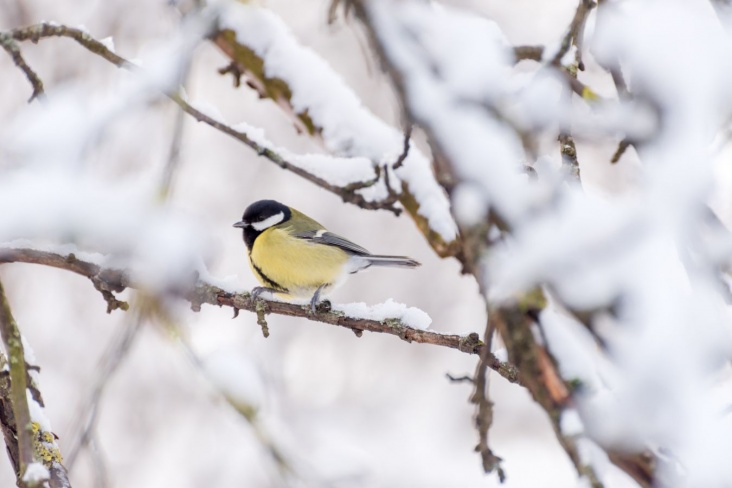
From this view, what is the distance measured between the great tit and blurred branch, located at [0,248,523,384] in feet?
3.12

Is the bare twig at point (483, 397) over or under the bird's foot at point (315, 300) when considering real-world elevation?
under

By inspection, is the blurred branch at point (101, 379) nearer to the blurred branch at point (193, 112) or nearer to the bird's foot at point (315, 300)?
the blurred branch at point (193, 112)

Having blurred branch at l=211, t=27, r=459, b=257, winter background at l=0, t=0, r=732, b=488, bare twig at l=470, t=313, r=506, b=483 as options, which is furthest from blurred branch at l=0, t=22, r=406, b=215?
blurred branch at l=211, t=27, r=459, b=257

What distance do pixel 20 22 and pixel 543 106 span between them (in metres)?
4.65

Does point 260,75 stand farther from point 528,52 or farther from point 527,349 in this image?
point 527,349

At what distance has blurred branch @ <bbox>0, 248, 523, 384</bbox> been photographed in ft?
6.47

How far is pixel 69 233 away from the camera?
191cm

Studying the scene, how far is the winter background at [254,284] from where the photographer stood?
1.07 m

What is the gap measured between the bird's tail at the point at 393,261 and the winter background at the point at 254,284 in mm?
435

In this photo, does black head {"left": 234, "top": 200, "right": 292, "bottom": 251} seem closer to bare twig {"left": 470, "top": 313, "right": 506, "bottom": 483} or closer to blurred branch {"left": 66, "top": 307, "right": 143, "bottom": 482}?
blurred branch {"left": 66, "top": 307, "right": 143, "bottom": 482}

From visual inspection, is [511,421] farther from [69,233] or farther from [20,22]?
[69,233]

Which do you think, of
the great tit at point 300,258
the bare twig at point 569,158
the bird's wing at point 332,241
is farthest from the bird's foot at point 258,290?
the bare twig at point 569,158

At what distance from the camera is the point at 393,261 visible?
11.5 ft

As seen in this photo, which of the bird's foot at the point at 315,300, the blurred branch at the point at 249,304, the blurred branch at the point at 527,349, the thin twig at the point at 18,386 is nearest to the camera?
the blurred branch at the point at 527,349
